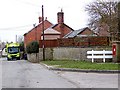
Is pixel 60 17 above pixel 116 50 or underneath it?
above

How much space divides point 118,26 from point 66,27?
3487 cm

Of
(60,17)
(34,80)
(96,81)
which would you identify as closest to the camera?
(96,81)

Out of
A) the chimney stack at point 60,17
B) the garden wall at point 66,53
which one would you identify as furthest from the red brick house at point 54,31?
the garden wall at point 66,53

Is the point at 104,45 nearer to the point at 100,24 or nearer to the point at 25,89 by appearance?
the point at 100,24

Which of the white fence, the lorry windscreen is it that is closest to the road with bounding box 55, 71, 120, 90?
the white fence

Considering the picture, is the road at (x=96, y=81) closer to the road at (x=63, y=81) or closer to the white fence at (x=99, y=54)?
the road at (x=63, y=81)

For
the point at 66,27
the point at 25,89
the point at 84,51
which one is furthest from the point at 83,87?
the point at 66,27

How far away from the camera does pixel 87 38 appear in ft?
112

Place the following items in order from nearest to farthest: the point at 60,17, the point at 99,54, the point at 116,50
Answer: the point at 116,50, the point at 99,54, the point at 60,17

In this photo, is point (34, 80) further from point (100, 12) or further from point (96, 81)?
point (100, 12)

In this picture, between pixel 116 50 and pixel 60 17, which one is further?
pixel 60 17

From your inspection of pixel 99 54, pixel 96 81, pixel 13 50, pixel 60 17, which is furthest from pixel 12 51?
pixel 96 81

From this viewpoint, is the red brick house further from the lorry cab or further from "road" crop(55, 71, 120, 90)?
"road" crop(55, 71, 120, 90)

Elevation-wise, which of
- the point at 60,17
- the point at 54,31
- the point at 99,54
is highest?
the point at 60,17
